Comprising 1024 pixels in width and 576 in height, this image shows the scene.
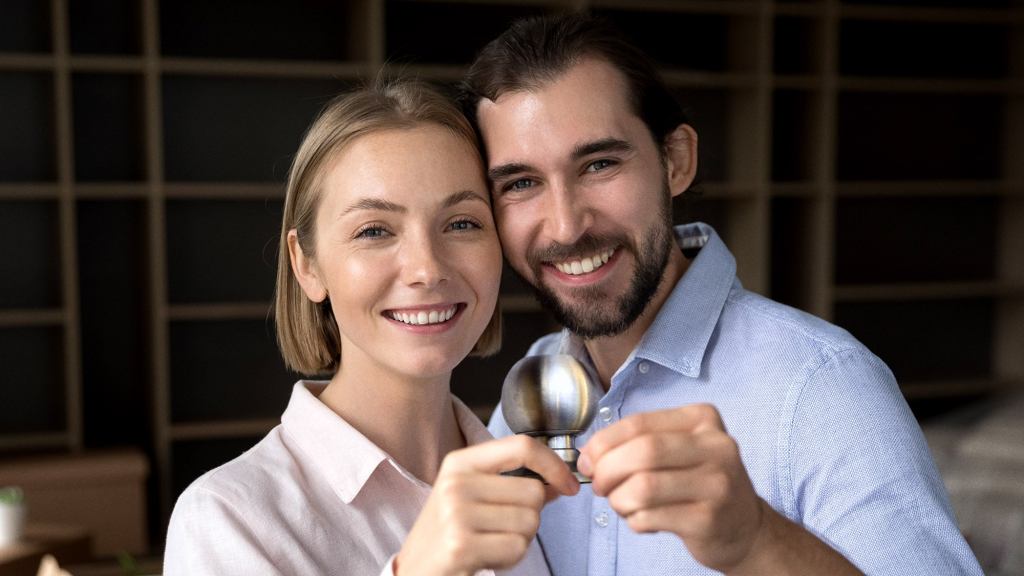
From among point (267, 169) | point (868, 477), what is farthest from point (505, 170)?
point (267, 169)

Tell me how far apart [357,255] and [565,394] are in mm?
362

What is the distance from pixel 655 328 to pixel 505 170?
0.34 m

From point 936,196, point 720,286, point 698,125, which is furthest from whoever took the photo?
point 936,196

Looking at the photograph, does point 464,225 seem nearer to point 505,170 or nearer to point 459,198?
point 459,198

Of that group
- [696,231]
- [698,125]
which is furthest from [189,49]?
[696,231]

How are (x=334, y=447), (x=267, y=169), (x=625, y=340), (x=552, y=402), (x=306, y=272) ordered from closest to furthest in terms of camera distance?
(x=552, y=402) → (x=334, y=447) → (x=306, y=272) → (x=625, y=340) → (x=267, y=169)

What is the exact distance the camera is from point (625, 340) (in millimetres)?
1744

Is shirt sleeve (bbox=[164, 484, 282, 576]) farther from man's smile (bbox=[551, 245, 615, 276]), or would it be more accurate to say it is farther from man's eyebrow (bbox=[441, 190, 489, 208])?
man's smile (bbox=[551, 245, 615, 276])

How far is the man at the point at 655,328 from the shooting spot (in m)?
1.37

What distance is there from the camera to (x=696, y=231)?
6.20 ft

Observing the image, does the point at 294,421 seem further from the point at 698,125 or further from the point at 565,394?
the point at 698,125

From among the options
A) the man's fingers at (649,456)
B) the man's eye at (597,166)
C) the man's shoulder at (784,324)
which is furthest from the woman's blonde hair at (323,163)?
the man's fingers at (649,456)

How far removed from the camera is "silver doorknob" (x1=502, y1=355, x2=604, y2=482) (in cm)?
112

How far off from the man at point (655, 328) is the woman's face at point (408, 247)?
0.64 feet
